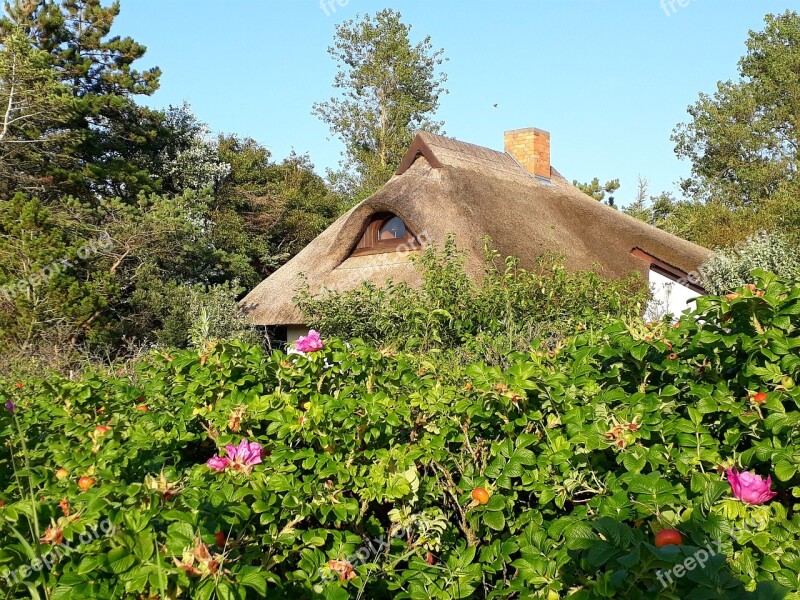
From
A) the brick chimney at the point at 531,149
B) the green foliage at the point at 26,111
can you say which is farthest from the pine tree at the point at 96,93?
the brick chimney at the point at 531,149

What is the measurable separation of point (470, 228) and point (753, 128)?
68.7 ft

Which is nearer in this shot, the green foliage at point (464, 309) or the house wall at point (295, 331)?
the green foliage at point (464, 309)

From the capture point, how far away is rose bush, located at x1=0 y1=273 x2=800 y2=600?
138 cm

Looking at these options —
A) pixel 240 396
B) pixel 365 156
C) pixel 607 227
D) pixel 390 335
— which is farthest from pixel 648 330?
pixel 365 156

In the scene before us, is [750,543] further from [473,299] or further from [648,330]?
[473,299]

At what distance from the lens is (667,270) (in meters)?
13.9

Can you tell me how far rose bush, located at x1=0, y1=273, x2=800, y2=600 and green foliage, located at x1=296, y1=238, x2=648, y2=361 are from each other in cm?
354

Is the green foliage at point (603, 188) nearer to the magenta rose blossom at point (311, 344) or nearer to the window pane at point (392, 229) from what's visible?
the window pane at point (392, 229)

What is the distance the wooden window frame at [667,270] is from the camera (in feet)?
44.9

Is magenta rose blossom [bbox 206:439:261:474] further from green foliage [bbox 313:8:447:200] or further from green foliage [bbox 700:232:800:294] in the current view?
green foliage [bbox 313:8:447:200]

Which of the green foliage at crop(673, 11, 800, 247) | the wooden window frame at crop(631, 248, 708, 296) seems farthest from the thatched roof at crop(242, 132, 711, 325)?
the green foliage at crop(673, 11, 800, 247)

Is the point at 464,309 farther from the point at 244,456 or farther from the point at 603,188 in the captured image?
the point at 603,188

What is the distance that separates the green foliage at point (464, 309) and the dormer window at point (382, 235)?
480cm

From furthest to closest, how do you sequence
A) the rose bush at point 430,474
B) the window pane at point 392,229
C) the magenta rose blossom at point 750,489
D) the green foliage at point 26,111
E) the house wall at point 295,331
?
the green foliage at point 26,111 < the house wall at point 295,331 < the window pane at point 392,229 < the magenta rose blossom at point 750,489 < the rose bush at point 430,474
